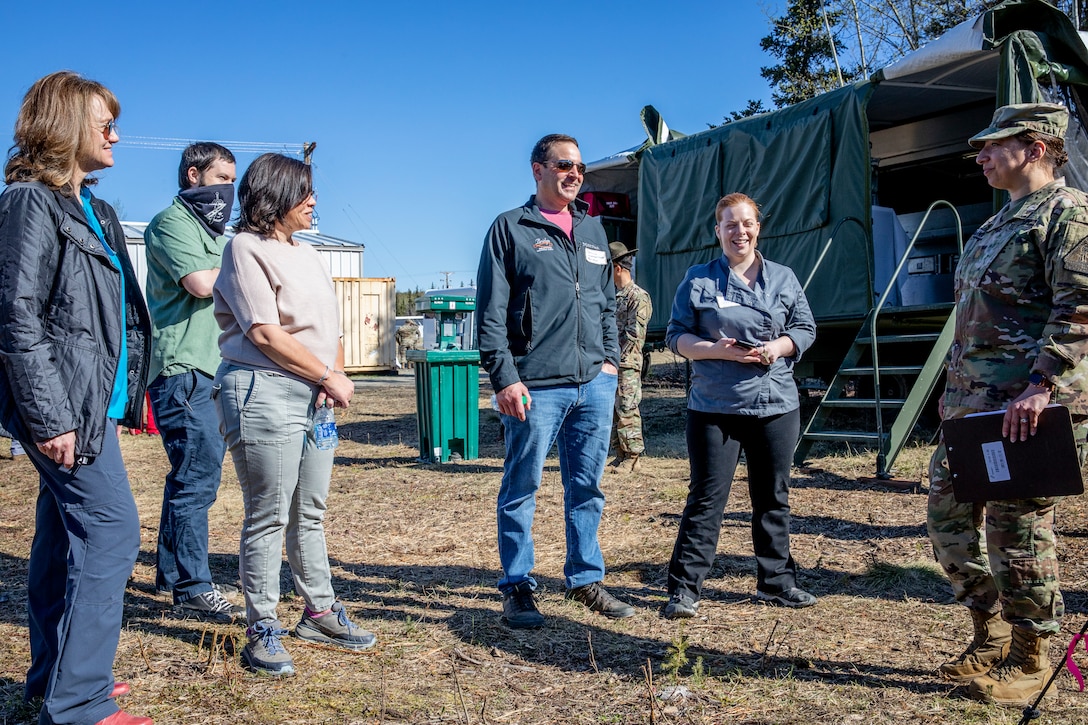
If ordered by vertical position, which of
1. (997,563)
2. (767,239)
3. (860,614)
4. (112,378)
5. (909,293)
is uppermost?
(767,239)

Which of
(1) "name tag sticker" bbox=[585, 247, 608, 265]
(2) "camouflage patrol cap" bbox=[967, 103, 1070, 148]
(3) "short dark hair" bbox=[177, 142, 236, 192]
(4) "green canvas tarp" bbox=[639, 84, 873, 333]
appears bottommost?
(1) "name tag sticker" bbox=[585, 247, 608, 265]

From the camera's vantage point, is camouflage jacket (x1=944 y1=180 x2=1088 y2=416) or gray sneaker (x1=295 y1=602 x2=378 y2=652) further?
gray sneaker (x1=295 y1=602 x2=378 y2=652)

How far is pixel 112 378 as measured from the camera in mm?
2557

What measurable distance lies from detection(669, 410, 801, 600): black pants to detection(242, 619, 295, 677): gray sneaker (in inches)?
64.7

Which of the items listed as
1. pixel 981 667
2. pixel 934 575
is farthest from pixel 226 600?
pixel 934 575

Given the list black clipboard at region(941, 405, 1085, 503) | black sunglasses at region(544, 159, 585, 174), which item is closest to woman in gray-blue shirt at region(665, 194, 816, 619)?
black sunglasses at region(544, 159, 585, 174)

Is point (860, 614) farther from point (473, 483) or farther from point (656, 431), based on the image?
point (656, 431)

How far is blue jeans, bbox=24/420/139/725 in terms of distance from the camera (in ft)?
7.91

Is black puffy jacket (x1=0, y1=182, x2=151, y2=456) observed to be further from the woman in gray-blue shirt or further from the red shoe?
the woman in gray-blue shirt

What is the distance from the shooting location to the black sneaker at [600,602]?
3744 mm

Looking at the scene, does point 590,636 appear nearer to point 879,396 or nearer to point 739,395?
point 739,395

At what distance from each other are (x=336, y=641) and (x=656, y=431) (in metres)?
6.88

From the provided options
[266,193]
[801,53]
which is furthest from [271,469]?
[801,53]

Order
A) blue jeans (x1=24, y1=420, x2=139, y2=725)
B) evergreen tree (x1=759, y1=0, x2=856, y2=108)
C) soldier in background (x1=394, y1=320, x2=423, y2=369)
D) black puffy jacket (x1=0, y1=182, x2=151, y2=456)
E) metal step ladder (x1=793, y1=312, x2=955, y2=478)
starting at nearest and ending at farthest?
black puffy jacket (x1=0, y1=182, x2=151, y2=456)
blue jeans (x1=24, y1=420, x2=139, y2=725)
metal step ladder (x1=793, y1=312, x2=955, y2=478)
evergreen tree (x1=759, y1=0, x2=856, y2=108)
soldier in background (x1=394, y1=320, x2=423, y2=369)
